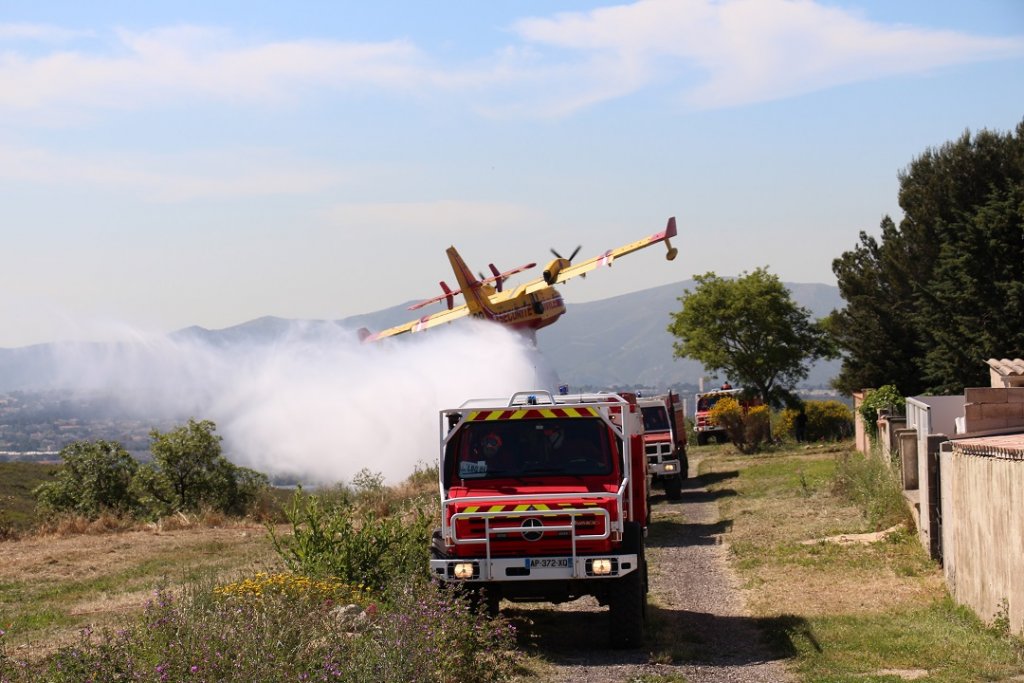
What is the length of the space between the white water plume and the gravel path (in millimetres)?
21913

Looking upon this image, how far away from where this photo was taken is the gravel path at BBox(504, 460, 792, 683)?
37.1 ft

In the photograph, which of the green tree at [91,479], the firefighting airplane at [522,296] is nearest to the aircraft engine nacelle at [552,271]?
the firefighting airplane at [522,296]

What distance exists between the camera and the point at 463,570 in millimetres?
12195

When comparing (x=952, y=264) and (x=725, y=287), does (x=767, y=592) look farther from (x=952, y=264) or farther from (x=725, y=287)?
(x=725, y=287)

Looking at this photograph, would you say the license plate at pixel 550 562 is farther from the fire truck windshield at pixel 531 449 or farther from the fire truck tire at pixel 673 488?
the fire truck tire at pixel 673 488

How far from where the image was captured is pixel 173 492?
35.2m

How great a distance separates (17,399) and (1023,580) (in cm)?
16994

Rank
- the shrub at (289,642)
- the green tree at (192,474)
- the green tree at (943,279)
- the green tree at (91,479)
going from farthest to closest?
the green tree at (943,279) → the green tree at (91,479) → the green tree at (192,474) → the shrub at (289,642)

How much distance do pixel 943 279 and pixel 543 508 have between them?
38978mm

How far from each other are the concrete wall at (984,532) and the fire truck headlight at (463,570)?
193 inches

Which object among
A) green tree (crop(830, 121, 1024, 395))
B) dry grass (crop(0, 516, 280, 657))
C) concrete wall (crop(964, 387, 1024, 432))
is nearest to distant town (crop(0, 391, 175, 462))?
green tree (crop(830, 121, 1024, 395))

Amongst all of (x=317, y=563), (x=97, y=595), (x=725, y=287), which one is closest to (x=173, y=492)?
(x=97, y=595)

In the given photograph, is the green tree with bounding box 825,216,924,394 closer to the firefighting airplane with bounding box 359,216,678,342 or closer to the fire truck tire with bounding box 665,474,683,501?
the firefighting airplane with bounding box 359,216,678,342

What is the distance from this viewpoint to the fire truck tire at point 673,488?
30641 millimetres
